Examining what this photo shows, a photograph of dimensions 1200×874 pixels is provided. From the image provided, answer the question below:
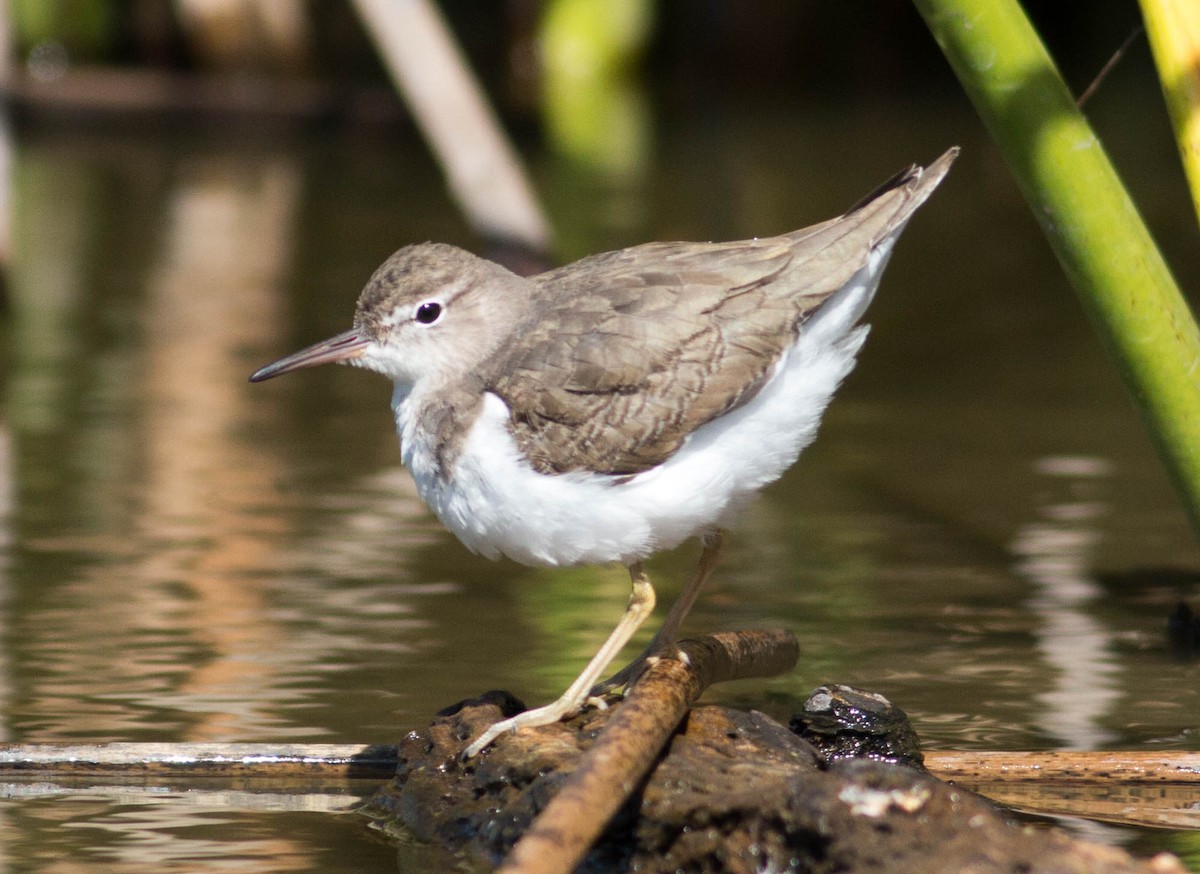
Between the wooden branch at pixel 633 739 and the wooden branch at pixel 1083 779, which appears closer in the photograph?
the wooden branch at pixel 633 739

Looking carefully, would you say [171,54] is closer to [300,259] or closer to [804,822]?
[300,259]

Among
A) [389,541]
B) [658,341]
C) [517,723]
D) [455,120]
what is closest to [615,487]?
[658,341]

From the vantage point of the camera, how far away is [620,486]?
17.6ft

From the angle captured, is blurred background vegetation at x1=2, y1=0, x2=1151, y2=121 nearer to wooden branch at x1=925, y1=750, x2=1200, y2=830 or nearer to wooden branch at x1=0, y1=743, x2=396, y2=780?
wooden branch at x1=0, y1=743, x2=396, y2=780

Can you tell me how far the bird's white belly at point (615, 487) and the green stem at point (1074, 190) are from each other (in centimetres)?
92

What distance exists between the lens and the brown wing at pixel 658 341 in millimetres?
5410

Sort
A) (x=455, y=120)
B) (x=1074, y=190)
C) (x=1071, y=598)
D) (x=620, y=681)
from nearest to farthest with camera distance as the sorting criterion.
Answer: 1. (x=1074, y=190)
2. (x=620, y=681)
3. (x=1071, y=598)
4. (x=455, y=120)

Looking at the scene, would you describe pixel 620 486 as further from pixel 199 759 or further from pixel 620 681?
pixel 199 759

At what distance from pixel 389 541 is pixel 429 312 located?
8.04ft

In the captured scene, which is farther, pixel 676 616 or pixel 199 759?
pixel 676 616

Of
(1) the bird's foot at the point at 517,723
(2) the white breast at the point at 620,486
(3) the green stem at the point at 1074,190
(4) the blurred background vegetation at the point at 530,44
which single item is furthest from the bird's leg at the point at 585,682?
(4) the blurred background vegetation at the point at 530,44

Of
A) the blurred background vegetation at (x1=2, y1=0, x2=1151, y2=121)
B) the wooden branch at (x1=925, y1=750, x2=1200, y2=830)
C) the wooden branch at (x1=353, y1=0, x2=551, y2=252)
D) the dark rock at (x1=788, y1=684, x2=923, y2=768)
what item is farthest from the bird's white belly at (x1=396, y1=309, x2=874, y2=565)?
the blurred background vegetation at (x1=2, y1=0, x2=1151, y2=121)

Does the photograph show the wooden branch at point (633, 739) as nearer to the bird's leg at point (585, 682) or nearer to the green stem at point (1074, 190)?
the bird's leg at point (585, 682)

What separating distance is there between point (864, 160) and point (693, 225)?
11.9 feet
